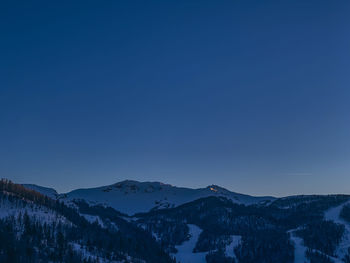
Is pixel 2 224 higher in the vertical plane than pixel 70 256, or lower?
higher

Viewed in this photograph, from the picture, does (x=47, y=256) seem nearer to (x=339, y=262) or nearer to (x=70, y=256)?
(x=70, y=256)

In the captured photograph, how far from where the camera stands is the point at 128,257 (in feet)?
620

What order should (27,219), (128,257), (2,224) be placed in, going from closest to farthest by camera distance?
(2,224) → (27,219) → (128,257)

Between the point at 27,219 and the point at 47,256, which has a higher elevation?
the point at 27,219

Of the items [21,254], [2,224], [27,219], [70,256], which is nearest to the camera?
[21,254]

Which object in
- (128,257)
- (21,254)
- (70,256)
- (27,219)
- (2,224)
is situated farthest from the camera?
(128,257)

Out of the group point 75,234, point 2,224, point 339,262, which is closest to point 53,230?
point 75,234

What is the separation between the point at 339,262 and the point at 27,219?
576 ft

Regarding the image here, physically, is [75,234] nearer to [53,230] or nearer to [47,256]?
[53,230]

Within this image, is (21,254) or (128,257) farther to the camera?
(128,257)

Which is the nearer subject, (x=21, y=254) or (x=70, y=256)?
(x=21, y=254)

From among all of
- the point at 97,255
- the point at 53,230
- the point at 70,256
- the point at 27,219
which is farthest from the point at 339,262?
the point at 27,219

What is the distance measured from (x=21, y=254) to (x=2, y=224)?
3332 cm

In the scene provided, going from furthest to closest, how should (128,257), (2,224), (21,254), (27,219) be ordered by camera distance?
1. (128,257)
2. (27,219)
3. (2,224)
4. (21,254)
